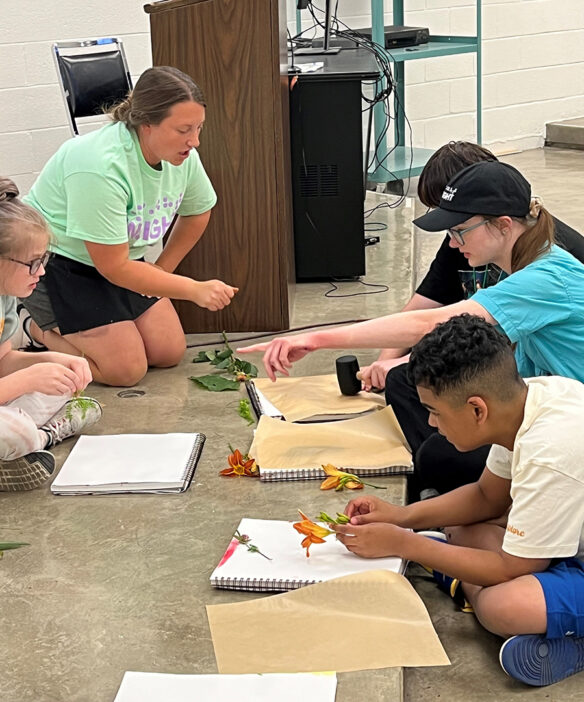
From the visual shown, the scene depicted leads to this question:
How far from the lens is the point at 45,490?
2.48m

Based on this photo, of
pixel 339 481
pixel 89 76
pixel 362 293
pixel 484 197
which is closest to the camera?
pixel 484 197

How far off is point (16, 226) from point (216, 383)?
84 cm

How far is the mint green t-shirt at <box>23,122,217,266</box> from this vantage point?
2936mm

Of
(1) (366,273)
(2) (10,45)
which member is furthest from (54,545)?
(2) (10,45)

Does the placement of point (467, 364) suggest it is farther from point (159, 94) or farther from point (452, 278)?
point (159, 94)

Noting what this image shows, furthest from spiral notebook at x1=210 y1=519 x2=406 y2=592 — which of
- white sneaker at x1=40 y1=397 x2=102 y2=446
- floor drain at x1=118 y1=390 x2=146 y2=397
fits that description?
floor drain at x1=118 y1=390 x2=146 y2=397

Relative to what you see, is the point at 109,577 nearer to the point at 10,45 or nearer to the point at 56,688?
the point at 56,688

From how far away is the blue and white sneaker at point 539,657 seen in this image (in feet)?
5.87

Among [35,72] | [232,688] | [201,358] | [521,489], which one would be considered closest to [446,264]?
[201,358]

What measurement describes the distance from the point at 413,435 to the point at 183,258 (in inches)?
50.0

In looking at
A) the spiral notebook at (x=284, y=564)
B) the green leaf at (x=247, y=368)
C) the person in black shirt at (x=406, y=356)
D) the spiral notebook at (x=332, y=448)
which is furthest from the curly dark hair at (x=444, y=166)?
the spiral notebook at (x=284, y=564)

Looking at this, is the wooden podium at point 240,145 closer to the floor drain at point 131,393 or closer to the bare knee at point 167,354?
the bare knee at point 167,354

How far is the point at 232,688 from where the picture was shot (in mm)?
1681

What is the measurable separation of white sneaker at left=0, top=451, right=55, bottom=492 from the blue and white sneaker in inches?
46.8
